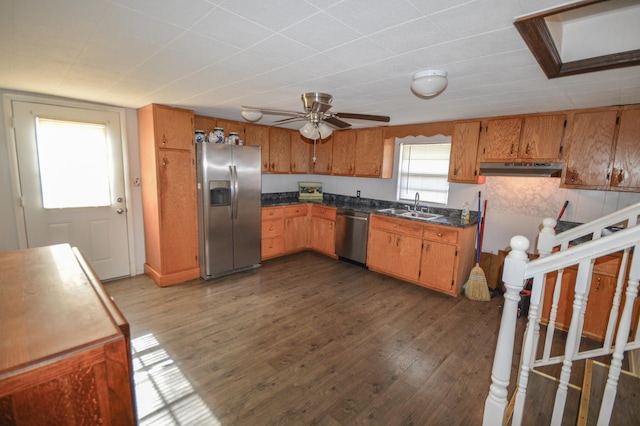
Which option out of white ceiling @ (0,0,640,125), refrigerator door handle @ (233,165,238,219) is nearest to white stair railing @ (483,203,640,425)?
white ceiling @ (0,0,640,125)

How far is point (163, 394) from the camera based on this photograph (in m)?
1.94

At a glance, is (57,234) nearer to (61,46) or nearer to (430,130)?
(61,46)

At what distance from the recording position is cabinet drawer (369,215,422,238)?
377cm

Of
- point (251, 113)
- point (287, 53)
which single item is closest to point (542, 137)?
point (287, 53)

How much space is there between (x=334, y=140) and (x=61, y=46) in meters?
3.84

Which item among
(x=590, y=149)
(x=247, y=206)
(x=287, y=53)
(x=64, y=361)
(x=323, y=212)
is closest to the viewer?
(x=64, y=361)

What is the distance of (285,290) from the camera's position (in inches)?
141

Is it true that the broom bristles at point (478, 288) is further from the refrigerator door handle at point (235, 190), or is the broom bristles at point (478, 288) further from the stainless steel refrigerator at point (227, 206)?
the refrigerator door handle at point (235, 190)

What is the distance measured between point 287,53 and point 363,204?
3604 mm

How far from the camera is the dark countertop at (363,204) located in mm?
3686

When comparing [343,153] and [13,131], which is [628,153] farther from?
[13,131]

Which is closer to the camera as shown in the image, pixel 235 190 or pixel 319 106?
pixel 319 106

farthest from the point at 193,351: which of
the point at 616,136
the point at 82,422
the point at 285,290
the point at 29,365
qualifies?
the point at 616,136

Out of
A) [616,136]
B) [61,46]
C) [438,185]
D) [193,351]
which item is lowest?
[193,351]
